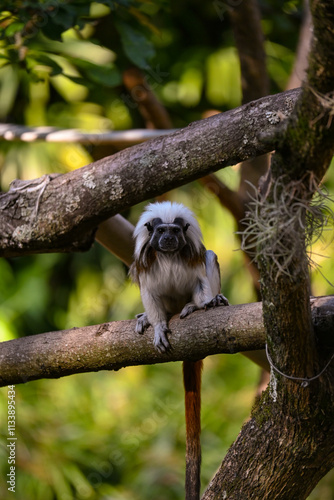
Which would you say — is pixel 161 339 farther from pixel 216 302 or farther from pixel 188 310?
pixel 216 302

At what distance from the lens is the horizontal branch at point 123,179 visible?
7.30 ft

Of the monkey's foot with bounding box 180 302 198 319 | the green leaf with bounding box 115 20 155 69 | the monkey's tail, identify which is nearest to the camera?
the monkey's tail

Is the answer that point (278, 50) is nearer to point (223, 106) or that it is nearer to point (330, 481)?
point (223, 106)

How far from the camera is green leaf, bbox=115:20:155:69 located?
10.1ft

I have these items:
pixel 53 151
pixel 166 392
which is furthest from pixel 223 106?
pixel 166 392

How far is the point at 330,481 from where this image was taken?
5.57 metres

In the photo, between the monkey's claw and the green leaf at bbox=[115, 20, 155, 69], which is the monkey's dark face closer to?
the monkey's claw

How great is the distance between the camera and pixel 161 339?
93.6 inches

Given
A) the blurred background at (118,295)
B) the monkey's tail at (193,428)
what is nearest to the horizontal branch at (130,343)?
the monkey's tail at (193,428)

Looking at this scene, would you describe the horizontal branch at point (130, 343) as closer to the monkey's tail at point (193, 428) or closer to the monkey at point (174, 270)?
the monkey at point (174, 270)

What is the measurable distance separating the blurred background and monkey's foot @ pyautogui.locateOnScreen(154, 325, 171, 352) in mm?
2831

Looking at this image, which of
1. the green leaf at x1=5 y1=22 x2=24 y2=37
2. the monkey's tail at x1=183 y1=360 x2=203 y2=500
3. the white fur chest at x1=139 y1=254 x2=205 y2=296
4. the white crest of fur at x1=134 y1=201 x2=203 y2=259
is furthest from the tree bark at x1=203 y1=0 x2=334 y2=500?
the green leaf at x1=5 y1=22 x2=24 y2=37

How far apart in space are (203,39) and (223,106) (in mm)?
767

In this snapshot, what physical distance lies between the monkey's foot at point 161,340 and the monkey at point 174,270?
210 millimetres
